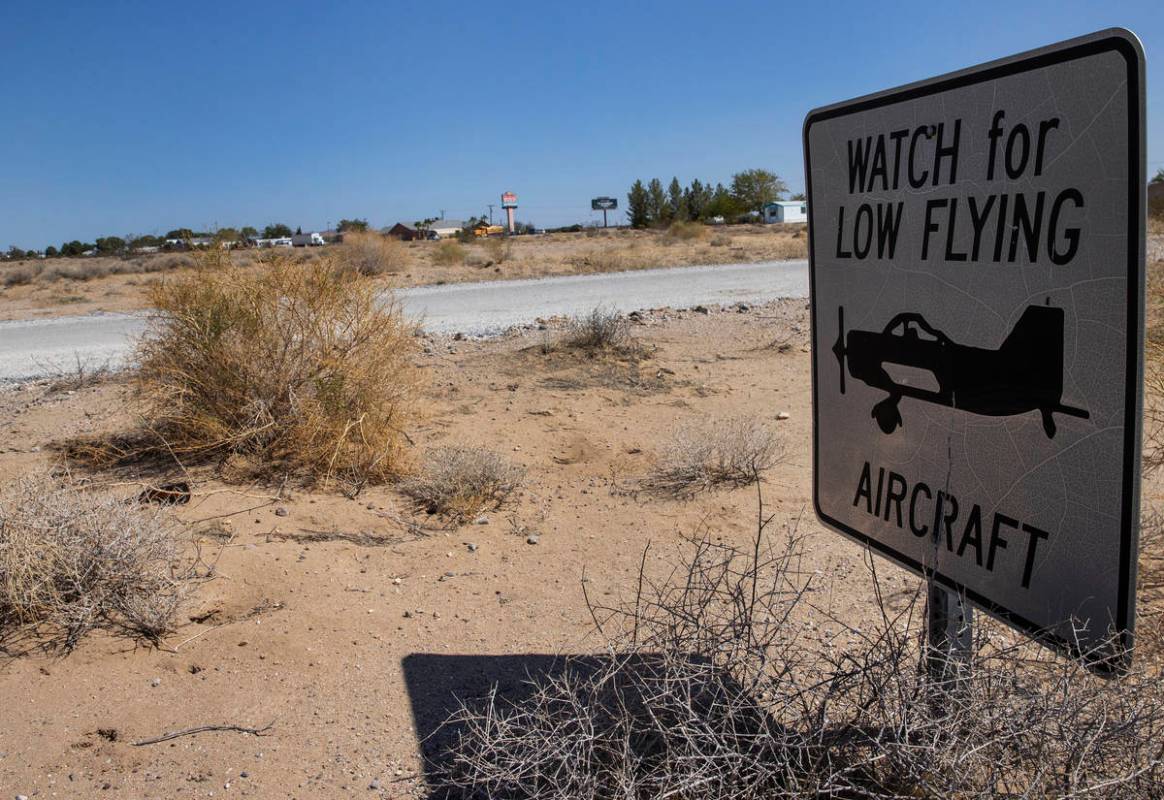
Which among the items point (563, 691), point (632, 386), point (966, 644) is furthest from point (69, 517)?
point (632, 386)

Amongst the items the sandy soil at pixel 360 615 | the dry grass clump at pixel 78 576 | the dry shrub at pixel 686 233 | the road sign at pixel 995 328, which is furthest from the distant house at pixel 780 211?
the road sign at pixel 995 328

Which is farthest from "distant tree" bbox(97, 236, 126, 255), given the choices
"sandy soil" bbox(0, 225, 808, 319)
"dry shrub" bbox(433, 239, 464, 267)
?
"dry shrub" bbox(433, 239, 464, 267)

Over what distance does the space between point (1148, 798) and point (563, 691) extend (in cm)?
124

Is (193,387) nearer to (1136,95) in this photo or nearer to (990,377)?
(990,377)

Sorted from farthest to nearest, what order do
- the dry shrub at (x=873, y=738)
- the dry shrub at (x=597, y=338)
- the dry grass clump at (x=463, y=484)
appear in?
1. the dry shrub at (x=597, y=338)
2. the dry grass clump at (x=463, y=484)
3. the dry shrub at (x=873, y=738)

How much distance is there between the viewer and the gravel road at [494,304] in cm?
1224

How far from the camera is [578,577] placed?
14.0 feet

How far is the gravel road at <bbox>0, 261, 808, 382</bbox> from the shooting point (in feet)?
40.2

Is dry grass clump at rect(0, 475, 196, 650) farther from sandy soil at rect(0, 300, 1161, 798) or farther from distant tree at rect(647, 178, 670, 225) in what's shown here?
distant tree at rect(647, 178, 670, 225)

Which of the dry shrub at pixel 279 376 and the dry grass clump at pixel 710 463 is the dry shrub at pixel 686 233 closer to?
the dry shrub at pixel 279 376

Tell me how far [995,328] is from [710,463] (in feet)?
12.5

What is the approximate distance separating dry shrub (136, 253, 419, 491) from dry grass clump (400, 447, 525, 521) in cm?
42

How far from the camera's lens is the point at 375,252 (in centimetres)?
2855

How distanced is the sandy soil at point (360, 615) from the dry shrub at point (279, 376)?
0.38 m
